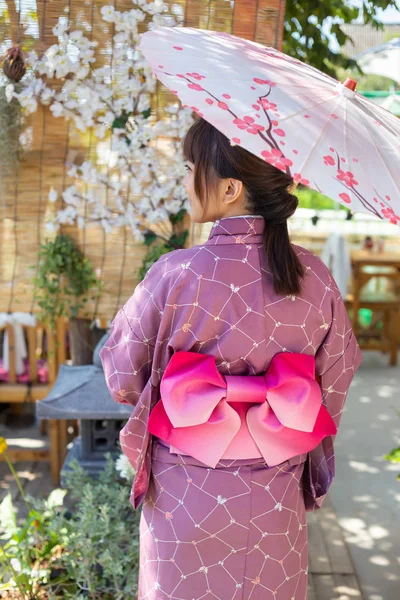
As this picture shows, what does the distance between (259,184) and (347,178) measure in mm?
243

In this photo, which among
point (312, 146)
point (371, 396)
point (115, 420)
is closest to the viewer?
point (312, 146)

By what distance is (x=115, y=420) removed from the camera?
2.84m

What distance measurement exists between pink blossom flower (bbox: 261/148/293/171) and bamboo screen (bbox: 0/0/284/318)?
4.26 feet

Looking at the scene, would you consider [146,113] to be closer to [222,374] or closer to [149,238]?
[149,238]

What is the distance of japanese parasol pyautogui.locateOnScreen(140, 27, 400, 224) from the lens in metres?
1.26

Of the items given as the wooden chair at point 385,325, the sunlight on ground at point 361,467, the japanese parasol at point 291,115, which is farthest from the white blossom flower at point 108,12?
the wooden chair at point 385,325

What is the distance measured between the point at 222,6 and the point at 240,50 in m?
0.99

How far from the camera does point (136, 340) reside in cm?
154

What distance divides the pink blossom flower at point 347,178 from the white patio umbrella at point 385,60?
118 inches

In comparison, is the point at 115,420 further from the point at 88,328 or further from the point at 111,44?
the point at 111,44

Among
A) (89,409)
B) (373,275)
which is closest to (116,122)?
(89,409)

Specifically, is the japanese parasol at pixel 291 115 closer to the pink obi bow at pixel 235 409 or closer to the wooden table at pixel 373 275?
the pink obi bow at pixel 235 409

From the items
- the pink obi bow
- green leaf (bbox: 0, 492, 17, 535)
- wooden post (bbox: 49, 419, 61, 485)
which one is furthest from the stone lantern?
the pink obi bow

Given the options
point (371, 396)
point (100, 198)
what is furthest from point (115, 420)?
point (371, 396)
